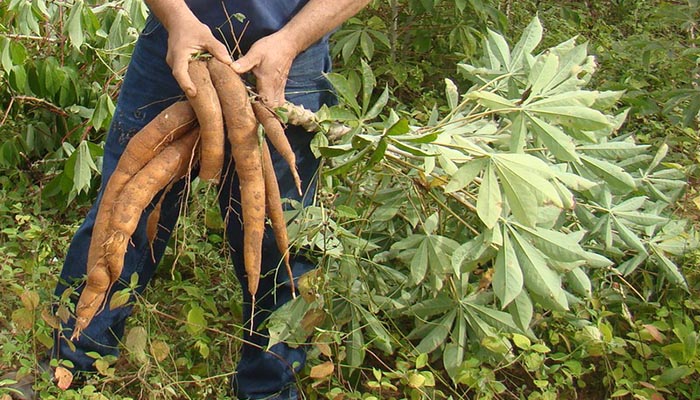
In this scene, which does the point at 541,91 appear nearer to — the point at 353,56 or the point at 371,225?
the point at 371,225

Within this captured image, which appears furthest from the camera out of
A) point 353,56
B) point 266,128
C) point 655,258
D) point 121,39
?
point 353,56

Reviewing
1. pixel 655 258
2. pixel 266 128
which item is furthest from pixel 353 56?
pixel 266 128

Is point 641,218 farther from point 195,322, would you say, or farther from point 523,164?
point 195,322

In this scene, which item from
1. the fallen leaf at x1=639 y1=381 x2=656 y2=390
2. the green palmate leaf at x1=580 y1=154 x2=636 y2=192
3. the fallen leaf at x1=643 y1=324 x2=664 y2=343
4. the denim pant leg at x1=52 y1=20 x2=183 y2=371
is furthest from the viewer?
the fallen leaf at x1=643 y1=324 x2=664 y2=343

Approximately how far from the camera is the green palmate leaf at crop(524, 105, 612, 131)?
1.64 m

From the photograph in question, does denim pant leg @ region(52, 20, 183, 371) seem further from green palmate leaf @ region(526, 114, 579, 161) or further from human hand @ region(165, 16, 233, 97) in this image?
green palmate leaf @ region(526, 114, 579, 161)

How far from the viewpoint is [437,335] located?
205 centimetres

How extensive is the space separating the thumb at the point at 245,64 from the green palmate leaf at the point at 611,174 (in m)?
0.90

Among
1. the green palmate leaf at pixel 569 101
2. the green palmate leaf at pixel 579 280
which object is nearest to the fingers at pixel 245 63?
the green palmate leaf at pixel 569 101

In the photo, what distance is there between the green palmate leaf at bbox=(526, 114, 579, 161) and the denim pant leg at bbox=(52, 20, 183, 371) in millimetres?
752

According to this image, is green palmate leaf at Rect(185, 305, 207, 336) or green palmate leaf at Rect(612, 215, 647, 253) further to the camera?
green palmate leaf at Rect(612, 215, 647, 253)

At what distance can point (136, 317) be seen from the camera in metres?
2.17

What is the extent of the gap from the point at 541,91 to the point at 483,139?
8.2 inches

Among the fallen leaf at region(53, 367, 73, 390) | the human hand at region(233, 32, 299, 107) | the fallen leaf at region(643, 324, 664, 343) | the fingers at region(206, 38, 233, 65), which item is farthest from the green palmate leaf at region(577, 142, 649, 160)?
the fallen leaf at region(53, 367, 73, 390)
